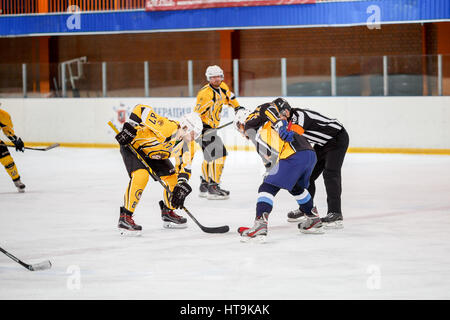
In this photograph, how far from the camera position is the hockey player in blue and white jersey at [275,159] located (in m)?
6.37

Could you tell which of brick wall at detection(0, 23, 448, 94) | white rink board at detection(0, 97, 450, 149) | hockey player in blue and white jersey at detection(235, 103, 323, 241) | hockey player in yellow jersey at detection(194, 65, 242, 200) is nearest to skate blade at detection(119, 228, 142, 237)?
hockey player in blue and white jersey at detection(235, 103, 323, 241)

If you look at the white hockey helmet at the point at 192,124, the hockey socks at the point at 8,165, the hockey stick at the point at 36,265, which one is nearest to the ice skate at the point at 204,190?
the hockey socks at the point at 8,165

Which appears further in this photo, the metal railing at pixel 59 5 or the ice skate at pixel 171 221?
the metal railing at pixel 59 5

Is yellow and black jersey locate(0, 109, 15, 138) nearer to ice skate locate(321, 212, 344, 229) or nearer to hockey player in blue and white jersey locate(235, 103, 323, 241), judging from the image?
hockey player in blue and white jersey locate(235, 103, 323, 241)

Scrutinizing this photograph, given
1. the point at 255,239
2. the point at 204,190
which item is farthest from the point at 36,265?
the point at 204,190

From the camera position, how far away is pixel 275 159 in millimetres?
6504

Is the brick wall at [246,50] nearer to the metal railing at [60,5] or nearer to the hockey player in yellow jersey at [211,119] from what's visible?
the metal railing at [60,5]

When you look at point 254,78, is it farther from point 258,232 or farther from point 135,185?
point 258,232

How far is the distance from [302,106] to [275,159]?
8500mm

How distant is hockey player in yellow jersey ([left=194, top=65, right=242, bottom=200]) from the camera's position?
924 cm

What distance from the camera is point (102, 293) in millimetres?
4742

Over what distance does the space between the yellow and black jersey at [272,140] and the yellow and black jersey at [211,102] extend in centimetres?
262

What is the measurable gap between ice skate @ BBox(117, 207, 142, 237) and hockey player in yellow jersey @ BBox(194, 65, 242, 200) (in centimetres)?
244

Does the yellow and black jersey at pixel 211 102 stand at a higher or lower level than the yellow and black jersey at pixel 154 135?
higher
